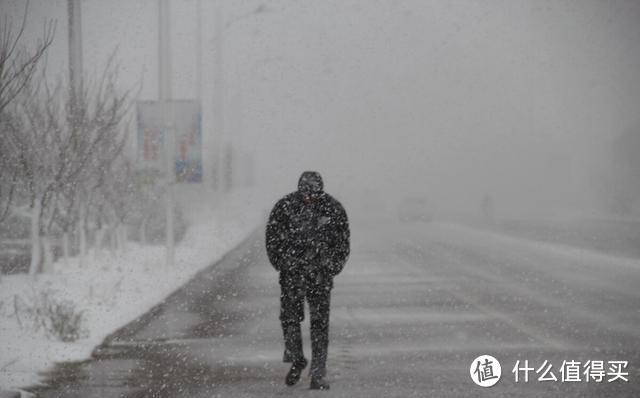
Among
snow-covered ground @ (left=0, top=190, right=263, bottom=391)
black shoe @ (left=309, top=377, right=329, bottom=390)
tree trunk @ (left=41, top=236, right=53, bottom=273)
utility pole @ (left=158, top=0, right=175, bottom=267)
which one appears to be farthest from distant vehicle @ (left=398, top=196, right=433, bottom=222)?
black shoe @ (left=309, top=377, right=329, bottom=390)

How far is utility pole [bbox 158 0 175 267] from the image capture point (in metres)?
21.7

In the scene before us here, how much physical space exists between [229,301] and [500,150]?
105 m

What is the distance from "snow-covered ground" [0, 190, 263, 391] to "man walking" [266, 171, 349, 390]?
2.44 metres

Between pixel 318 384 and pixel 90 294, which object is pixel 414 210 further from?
pixel 318 384

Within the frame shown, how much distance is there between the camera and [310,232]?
7.81 metres

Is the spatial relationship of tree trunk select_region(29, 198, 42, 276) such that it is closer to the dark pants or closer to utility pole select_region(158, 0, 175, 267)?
utility pole select_region(158, 0, 175, 267)

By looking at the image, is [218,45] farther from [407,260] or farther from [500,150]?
[500,150]

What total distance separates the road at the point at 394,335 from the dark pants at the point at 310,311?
0.30 metres

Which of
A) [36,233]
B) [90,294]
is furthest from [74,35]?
[90,294]

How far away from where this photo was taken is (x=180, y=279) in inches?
744

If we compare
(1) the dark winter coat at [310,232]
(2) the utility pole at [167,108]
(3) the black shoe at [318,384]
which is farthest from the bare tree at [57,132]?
(3) the black shoe at [318,384]

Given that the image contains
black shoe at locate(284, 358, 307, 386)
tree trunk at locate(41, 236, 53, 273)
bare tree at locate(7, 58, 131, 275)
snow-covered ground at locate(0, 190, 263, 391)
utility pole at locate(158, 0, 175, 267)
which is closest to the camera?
black shoe at locate(284, 358, 307, 386)

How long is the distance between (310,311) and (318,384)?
59 centimetres

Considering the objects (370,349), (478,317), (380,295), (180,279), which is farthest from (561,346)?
(180,279)
